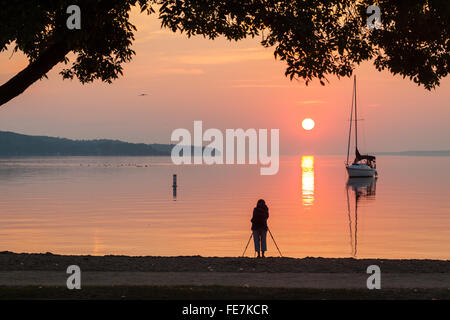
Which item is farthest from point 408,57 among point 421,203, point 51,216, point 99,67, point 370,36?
point 421,203

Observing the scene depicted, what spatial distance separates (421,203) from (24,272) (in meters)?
59.6

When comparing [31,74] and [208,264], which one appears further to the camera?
[208,264]

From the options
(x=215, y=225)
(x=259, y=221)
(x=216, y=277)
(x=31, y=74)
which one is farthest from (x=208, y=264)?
(x=215, y=225)

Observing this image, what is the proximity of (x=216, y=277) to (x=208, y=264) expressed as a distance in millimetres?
2187

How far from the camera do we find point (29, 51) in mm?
20234

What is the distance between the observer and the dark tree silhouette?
15.6 m

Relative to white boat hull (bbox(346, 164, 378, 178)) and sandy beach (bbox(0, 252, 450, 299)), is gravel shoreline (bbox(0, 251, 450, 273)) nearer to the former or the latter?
sandy beach (bbox(0, 252, 450, 299))

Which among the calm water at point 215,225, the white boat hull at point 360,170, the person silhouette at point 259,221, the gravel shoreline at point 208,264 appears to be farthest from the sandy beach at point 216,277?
the white boat hull at point 360,170

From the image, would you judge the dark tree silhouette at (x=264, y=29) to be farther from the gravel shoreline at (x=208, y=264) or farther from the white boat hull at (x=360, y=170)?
the white boat hull at (x=360, y=170)

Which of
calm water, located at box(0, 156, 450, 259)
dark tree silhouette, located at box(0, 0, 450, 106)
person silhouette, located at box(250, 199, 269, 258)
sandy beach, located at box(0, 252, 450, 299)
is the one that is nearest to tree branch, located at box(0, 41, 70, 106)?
dark tree silhouette, located at box(0, 0, 450, 106)

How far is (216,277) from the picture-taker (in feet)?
59.8

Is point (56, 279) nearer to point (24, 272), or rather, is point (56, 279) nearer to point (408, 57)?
point (24, 272)

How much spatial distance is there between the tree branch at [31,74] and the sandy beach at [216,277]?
444cm

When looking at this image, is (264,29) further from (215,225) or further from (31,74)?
(215,225)
